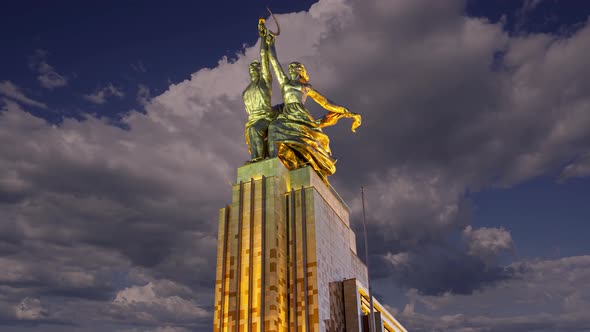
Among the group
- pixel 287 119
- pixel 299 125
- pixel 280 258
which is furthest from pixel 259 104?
pixel 280 258

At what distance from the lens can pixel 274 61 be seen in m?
42.4

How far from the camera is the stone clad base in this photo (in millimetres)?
32188

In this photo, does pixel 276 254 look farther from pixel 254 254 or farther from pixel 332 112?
pixel 332 112

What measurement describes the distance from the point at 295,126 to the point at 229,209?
Answer: 7.66m

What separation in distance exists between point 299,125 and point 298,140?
49.9 inches

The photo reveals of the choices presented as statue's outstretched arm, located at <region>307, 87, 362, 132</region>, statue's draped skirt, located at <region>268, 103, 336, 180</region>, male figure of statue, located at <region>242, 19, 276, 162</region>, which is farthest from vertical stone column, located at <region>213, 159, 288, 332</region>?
statue's outstretched arm, located at <region>307, 87, 362, 132</region>

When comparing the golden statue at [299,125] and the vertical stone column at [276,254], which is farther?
→ the golden statue at [299,125]

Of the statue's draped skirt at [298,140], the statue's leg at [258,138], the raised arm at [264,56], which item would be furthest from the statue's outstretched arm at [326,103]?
the statue's leg at [258,138]

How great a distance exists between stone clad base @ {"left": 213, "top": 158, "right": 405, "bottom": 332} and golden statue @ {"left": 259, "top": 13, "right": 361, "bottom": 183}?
2056 mm

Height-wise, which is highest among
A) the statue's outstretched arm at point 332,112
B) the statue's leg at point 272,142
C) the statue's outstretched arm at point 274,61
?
the statue's outstretched arm at point 274,61

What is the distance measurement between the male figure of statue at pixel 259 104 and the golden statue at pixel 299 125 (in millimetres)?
462

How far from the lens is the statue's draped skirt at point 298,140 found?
3922 cm

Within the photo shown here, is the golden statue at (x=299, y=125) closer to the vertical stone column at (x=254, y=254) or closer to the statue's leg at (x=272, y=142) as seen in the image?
the statue's leg at (x=272, y=142)

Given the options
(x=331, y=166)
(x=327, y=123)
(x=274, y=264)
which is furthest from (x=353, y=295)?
(x=327, y=123)
